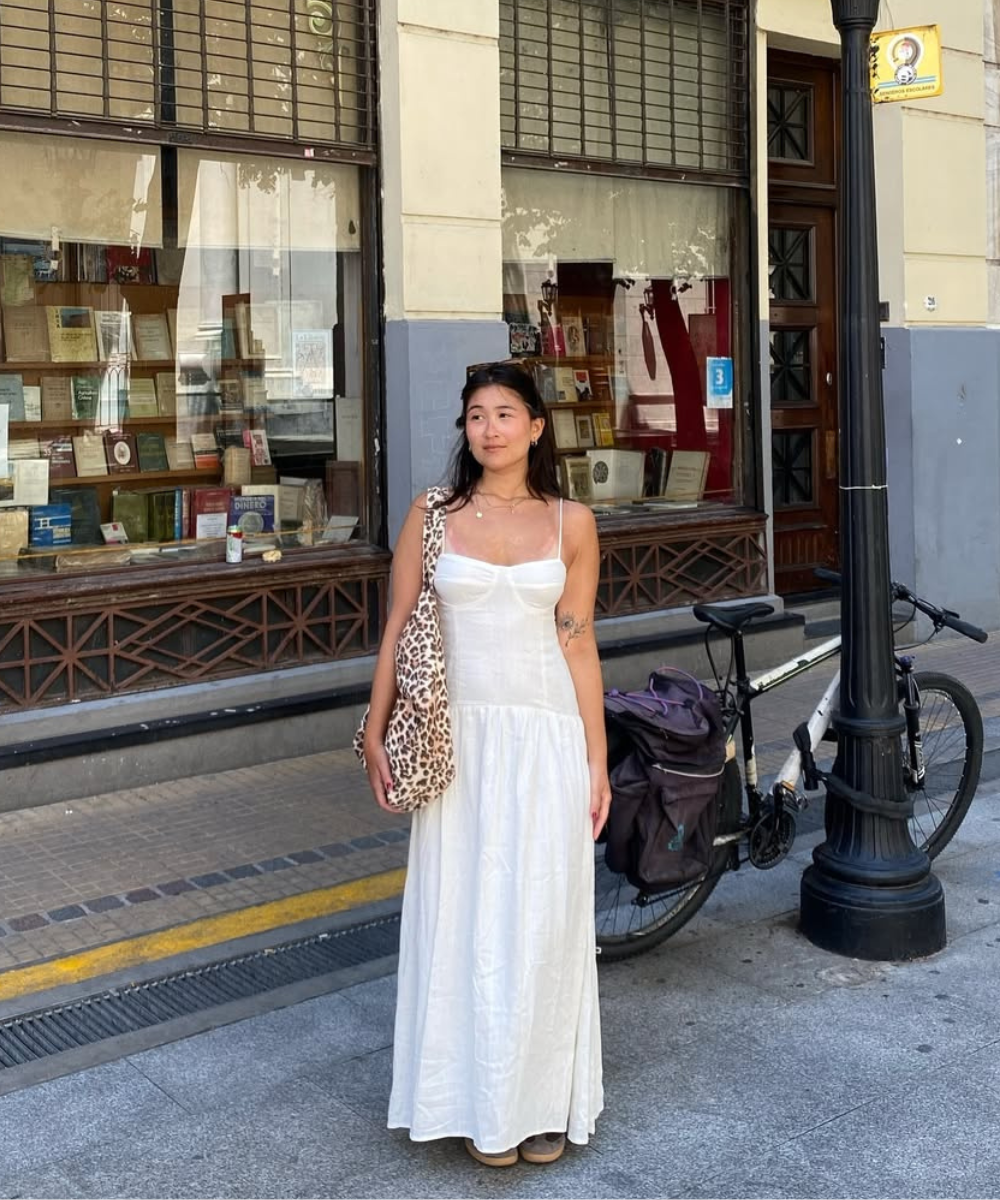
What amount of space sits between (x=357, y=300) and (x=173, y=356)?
1087mm

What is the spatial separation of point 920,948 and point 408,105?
5.09m

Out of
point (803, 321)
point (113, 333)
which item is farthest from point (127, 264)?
point (803, 321)

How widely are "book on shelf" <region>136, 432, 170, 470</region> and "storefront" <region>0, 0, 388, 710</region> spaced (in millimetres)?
10

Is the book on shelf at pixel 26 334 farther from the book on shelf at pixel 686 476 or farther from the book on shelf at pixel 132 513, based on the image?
the book on shelf at pixel 686 476

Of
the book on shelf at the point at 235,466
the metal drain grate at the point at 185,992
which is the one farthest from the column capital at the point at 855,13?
the book on shelf at the point at 235,466

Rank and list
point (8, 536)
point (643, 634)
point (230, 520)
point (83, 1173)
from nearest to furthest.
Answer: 1. point (83, 1173)
2. point (8, 536)
3. point (230, 520)
4. point (643, 634)

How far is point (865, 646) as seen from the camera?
5094 mm

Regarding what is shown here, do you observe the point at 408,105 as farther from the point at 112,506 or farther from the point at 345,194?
the point at 112,506

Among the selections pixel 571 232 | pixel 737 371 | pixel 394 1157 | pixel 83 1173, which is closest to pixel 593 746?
pixel 394 1157

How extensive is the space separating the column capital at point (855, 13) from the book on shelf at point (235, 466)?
4.02 meters

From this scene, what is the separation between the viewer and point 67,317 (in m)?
7.38

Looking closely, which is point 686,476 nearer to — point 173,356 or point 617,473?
point 617,473

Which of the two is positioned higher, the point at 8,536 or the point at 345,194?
the point at 345,194

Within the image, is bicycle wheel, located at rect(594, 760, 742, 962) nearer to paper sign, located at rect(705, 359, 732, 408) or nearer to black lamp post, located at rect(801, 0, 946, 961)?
black lamp post, located at rect(801, 0, 946, 961)
